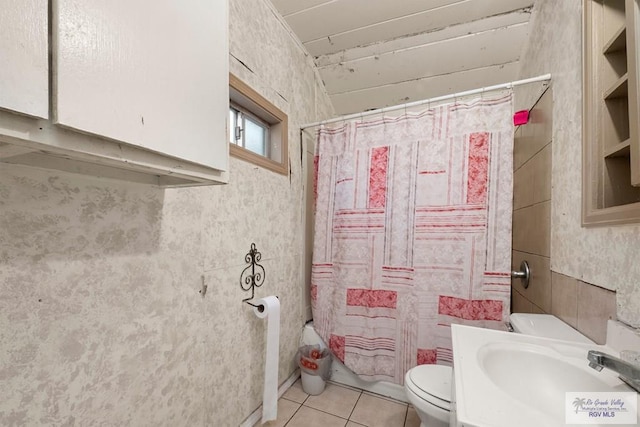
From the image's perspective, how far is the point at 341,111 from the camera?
245 centimetres

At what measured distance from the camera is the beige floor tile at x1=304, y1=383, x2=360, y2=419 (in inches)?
61.8

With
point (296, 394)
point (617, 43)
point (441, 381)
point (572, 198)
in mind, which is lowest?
point (296, 394)

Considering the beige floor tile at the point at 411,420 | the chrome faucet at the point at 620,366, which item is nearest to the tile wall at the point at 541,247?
the chrome faucet at the point at 620,366

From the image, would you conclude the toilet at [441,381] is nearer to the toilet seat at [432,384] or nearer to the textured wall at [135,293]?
the toilet seat at [432,384]

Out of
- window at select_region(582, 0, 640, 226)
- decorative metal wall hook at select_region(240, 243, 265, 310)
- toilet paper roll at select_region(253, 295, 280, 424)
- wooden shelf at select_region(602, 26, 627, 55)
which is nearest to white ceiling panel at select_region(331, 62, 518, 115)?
window at select_region(582, 0, 640, 226)

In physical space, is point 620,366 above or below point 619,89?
below

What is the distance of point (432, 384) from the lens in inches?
46.1

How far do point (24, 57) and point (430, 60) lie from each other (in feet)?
7.08

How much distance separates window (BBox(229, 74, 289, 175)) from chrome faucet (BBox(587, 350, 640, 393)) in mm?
1430

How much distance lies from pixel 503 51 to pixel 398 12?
2.64ft

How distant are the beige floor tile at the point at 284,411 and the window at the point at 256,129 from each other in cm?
143

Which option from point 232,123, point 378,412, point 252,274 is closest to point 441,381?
point 378,412

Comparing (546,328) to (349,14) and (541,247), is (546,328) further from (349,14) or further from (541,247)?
(349,14)

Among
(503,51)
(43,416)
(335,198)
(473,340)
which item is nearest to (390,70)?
(503,51)
